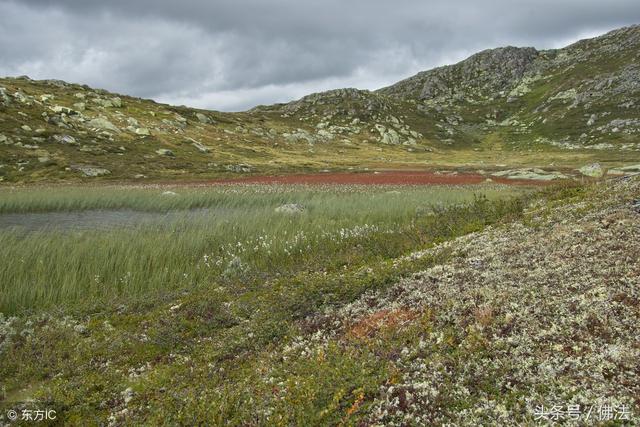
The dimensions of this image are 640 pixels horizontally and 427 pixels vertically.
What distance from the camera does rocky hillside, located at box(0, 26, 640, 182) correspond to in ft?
262

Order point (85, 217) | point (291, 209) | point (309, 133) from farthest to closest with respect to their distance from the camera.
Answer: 1. point (309, 133)
2. point (85, 217)
3. point (291, 209)

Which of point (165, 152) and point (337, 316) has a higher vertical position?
point (165, 152)

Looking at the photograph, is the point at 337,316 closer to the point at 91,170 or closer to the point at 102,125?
the point at 91,170

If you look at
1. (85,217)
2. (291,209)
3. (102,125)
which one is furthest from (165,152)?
(291,209)

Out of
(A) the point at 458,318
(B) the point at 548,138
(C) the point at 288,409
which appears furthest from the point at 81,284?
(B) the point at 548,138

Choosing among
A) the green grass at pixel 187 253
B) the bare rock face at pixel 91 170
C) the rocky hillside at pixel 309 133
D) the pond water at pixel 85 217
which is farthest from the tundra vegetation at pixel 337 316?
the rocky hillside at pixel 309 133

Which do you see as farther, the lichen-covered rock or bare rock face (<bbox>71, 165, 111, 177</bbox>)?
the lichen-covered rock

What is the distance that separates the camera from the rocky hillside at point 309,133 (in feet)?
262

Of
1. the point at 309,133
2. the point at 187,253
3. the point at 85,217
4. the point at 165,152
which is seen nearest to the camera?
the point at 187,253

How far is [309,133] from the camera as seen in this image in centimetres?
15362

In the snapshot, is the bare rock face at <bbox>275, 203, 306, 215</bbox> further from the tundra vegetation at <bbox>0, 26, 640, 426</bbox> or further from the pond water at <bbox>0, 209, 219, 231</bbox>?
the pond water at <bbox>0, 209, 219, 231</bbox>

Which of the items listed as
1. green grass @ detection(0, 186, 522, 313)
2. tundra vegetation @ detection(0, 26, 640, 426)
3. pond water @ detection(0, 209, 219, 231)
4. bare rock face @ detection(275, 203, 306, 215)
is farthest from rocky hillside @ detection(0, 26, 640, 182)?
tundra vegetation @ detection(0, 26, 640, 426)

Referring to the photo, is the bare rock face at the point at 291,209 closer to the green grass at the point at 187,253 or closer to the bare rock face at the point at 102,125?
the green grass at the point at 187,253

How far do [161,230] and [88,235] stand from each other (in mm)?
2990
